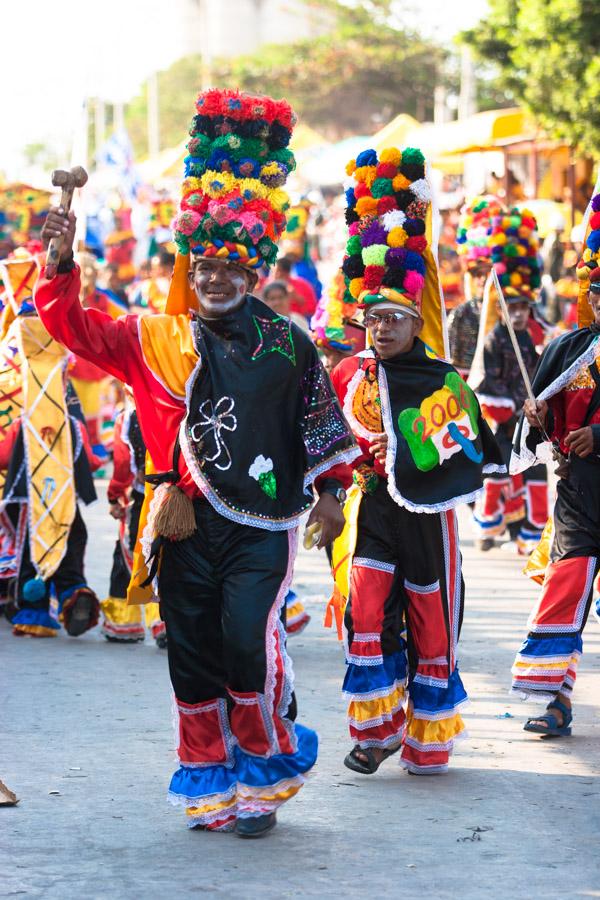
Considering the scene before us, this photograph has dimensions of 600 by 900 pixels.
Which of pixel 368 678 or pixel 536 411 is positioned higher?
pixel 536 411

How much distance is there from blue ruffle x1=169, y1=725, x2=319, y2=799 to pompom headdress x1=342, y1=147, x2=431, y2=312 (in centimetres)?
198

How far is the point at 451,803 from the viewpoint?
590 cm

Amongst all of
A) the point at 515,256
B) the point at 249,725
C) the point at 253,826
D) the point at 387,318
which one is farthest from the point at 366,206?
the point at 515,256

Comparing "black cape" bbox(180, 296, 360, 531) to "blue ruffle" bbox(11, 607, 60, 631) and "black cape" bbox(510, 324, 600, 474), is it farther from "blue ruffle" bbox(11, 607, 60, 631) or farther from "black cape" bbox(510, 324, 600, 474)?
"blue ruffle" bbox(11, 607, 60, 631)

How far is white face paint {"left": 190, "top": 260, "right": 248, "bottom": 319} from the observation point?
18.2 feet

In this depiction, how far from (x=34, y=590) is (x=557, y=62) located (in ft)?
50.2

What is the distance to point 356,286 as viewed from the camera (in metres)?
6.65

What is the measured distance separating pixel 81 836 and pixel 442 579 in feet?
6.15

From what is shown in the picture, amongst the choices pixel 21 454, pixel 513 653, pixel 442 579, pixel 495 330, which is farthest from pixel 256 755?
pixel 495 330

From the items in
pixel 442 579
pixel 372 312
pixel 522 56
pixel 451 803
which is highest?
pixel 522 56

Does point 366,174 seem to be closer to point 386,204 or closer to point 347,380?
point 386,204

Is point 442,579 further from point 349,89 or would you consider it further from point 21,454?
point 349,89

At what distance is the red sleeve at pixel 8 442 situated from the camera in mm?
9219

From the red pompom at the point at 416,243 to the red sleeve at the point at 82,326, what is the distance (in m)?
→ 1.50
